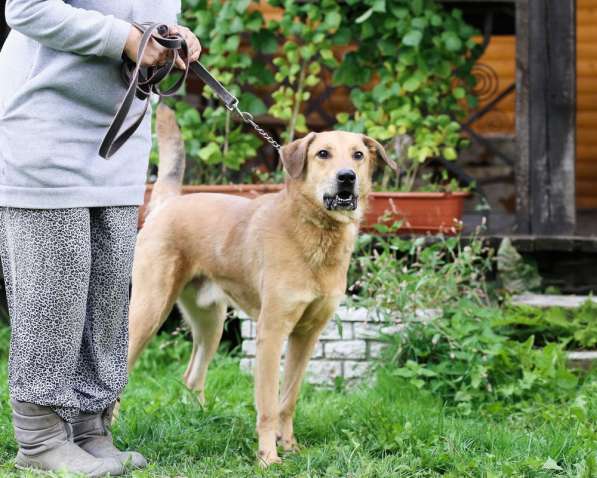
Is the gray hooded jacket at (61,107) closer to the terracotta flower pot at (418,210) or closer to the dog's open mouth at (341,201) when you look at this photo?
the dog's open mouth at (341,201)

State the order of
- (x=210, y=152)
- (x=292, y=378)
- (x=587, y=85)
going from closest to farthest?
(x=292, y=378), (x=210, y=152), (x=587, y=85)

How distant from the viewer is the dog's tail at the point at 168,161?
4633 millimetres

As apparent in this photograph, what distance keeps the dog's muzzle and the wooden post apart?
2.49 metres

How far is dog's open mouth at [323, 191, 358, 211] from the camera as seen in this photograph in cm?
382

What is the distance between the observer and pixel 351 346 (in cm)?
A: 524

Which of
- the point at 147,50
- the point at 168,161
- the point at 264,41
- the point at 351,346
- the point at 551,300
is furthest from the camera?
the point at 264,41

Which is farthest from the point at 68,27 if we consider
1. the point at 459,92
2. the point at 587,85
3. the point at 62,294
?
the point at 587,85

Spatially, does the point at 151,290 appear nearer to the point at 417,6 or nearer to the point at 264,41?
the point at 264,41

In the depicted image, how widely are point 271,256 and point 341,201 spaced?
37 centimetres

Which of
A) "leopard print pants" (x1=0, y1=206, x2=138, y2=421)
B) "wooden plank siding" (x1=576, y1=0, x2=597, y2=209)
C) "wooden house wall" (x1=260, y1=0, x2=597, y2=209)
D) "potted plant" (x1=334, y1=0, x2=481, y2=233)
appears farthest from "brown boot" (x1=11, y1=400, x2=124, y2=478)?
"wooden plank siding" (x1=576, y1=0, x2=597, y2=209)

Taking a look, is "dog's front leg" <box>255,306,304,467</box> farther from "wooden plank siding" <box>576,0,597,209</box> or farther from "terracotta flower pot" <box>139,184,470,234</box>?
"wooden plank siding" <box>576,0,597,209</box>

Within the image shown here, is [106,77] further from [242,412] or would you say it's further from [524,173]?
[524,173]

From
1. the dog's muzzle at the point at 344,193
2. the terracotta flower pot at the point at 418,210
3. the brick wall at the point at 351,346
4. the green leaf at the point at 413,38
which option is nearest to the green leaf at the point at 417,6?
the green leaf at the point at 413,38

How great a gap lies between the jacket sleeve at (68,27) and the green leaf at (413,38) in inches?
125
